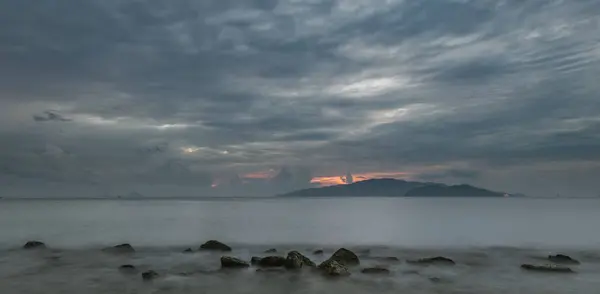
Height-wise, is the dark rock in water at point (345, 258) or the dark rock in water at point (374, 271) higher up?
the dark rock in water at point (345, 258)

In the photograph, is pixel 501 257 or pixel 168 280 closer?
pixel 168 280

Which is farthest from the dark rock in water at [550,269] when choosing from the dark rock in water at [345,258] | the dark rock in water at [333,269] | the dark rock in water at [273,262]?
the dark rock in water at [273,262]

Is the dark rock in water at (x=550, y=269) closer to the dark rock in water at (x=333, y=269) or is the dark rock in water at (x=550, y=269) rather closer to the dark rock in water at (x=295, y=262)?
the dark rock in water at (x=333, y=269)

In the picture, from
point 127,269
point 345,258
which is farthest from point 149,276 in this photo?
point 345,258

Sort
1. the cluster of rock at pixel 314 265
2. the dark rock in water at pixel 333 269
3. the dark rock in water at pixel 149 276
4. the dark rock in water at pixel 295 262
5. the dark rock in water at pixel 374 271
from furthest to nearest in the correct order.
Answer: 1. the dark rock in water at pixel 295 262
2. the dark rock in water at pixel 374 271
3. the cluster of rock at pixel 314 265
4. the dark rock in water at pixel 333 269
5. the dark rock in water at pixel 149 276

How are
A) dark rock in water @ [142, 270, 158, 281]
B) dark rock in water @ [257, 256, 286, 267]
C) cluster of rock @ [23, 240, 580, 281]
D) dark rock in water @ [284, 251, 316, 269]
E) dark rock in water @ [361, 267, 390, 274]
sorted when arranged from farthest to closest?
1. dark rock in water @ [257, 256, 286, 267]
2. dark rock in water @ [284, 251, 316, 269]
3. dark rock in water @ [361, 267, 390, 274]
4. cluster of rock @ [23, 240, 580, 281]
5. dark rock in water @ [142, 270, 158, 281]

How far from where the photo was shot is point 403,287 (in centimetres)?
2750

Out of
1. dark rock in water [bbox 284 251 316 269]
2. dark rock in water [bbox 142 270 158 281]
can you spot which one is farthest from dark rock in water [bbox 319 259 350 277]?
dark rock in water [bbox 142 270 158 281]

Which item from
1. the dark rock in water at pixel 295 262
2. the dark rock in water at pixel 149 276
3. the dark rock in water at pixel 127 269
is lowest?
the dark rock in water at pixel 127 269

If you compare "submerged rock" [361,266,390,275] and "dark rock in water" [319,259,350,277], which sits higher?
"dark rock in water" [319,259,350,277]

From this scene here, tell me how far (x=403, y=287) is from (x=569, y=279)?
1190 cm

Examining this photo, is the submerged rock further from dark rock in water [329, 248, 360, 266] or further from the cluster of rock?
dark rock in water [329, 248, 360, 266]

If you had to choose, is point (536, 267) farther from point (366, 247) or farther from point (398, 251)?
point (366, 247)

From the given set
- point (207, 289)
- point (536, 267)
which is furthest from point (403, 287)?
point (536, 267)
